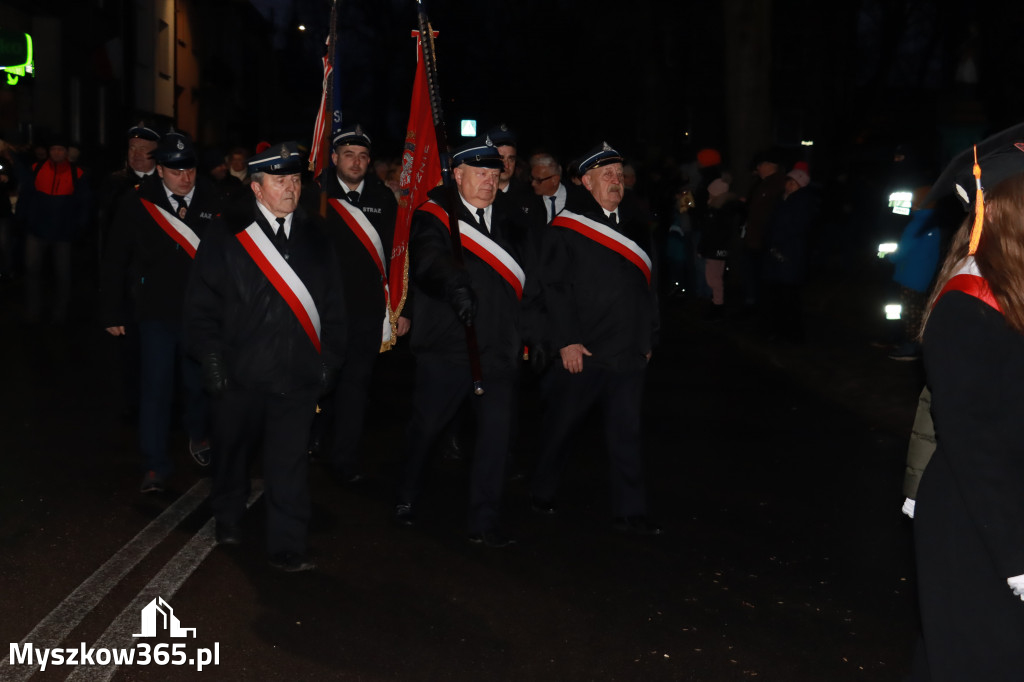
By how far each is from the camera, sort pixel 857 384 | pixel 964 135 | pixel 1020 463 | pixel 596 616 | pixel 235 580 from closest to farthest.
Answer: pixel 1020 463, pixel 596 616, pixel 235 580, pixel 857 384, pixel 964 135

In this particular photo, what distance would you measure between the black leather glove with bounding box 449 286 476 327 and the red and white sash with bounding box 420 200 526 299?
0.98 ft

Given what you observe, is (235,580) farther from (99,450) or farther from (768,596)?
(99,450)

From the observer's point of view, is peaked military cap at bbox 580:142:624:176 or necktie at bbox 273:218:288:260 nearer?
necktie at bbox 273:218:288:260

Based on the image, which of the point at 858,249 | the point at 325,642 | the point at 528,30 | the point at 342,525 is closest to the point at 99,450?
the point at 342,525

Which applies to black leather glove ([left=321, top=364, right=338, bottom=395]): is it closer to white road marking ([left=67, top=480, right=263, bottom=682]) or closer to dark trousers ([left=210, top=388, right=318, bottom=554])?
dark trousers ([left=210, top=388, right=318, bottom=554])

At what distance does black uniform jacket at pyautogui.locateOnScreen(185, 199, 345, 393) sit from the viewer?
631 centimetres

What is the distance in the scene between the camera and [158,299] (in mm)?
7809

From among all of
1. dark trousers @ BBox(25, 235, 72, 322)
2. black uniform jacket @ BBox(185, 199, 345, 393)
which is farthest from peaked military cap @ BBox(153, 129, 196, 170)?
dark trousers @ BBox(25, 235, 72, 322)

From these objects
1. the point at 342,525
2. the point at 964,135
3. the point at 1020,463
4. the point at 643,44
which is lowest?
the point at 342,525

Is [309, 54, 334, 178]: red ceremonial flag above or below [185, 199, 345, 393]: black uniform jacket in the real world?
above

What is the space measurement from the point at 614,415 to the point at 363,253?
2.15 meters

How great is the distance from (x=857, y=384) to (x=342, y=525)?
635 cm

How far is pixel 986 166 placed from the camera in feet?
10.5

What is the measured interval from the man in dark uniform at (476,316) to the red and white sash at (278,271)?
29.3 inches
